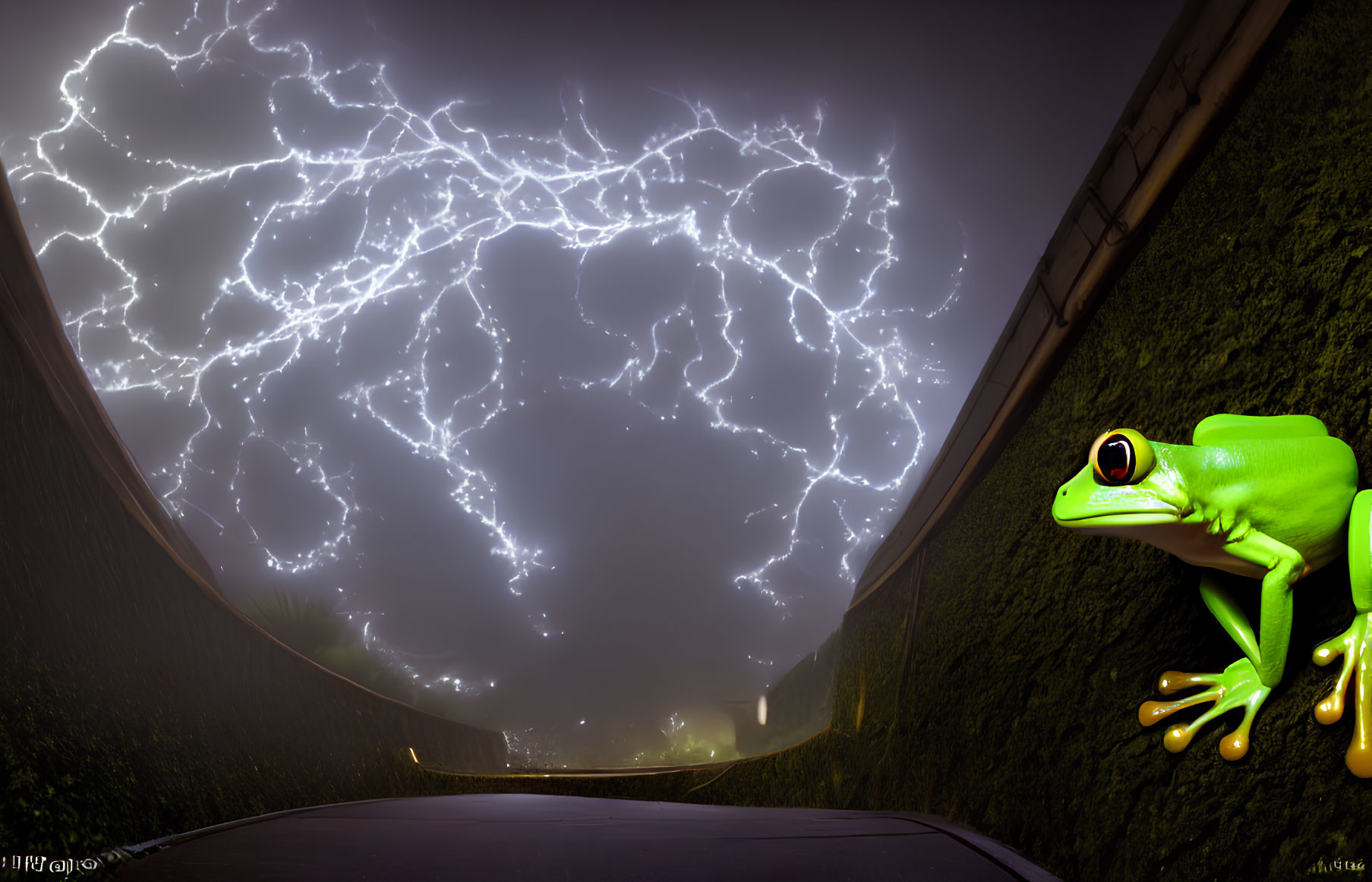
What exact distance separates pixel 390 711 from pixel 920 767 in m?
2.90

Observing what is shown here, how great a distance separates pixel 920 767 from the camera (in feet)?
5.01

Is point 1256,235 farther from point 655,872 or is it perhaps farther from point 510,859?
point 510,859

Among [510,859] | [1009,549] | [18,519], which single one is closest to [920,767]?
[1009,549]

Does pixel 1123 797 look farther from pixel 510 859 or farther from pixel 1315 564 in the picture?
pixel 510 859

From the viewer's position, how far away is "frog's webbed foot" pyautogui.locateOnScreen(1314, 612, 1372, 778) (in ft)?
2.01

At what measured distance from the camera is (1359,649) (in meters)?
0.63

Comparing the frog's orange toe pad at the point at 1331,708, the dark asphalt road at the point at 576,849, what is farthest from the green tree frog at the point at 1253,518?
the dark asphalt road at the point at 576,849

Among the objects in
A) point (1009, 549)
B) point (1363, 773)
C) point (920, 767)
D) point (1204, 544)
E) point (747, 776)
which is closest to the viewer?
point (1363, 773)

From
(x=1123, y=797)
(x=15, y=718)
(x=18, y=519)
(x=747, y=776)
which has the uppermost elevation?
(x=18, y=519)

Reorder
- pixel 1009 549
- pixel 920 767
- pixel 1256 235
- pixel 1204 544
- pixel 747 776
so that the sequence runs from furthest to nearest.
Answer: pixel 747 776 < pixel 920 767 < pixel 1009 549 < pixel 1256 235 < pixel 1204 544

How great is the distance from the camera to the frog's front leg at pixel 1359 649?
0.62 meters

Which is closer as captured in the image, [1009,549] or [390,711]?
[1009,549]

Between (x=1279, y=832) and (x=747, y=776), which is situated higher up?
(x=1279, y=832)

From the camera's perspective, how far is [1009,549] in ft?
4.19
